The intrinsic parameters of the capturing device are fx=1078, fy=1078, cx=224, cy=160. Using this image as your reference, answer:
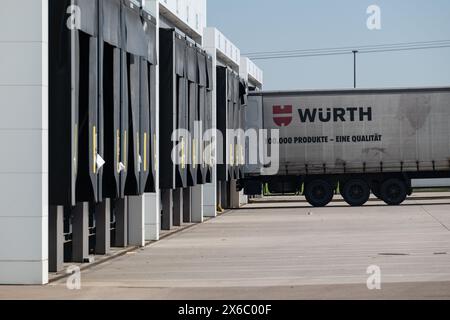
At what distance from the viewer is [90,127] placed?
675 inches

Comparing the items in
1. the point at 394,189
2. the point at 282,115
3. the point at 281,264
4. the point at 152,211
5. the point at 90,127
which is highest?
the point at 282,115

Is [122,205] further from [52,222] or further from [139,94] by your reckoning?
[52,222]

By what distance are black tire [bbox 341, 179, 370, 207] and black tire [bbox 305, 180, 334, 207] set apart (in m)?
0.60

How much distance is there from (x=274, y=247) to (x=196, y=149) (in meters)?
7.59

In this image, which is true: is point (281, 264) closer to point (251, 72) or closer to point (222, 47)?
point (222, 47)

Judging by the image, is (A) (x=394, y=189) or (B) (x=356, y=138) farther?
(A) (x=394, y=189)

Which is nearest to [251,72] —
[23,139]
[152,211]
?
[152,211]

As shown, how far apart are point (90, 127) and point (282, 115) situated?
24.0 meters

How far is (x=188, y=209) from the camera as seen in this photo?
32.0 m

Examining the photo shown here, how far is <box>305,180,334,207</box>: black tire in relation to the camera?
135 feet

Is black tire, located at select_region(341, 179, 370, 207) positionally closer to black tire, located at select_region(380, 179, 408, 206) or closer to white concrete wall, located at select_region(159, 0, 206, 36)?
black tire, located at select_region(380, 179, 408, 206)

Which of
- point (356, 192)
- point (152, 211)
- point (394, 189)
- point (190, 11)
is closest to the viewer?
point (152, 211)

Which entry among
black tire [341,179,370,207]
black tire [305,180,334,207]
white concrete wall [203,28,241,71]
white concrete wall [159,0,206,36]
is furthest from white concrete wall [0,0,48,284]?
black tire [341,179,370,207]
